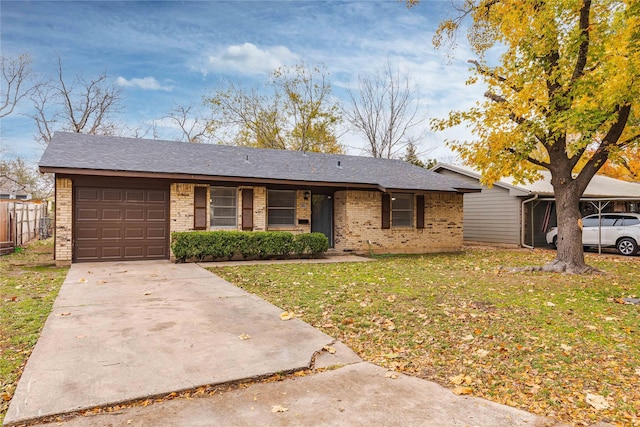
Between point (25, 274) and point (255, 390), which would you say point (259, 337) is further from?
point (25, 274)

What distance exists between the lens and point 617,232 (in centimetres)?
1523

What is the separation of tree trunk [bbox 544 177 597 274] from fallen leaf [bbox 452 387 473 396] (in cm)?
806

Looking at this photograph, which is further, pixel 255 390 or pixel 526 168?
pixel 526 168

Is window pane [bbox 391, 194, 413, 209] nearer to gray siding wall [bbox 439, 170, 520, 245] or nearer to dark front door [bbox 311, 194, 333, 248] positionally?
dark front door [bbox 311, 194, 333, 248]

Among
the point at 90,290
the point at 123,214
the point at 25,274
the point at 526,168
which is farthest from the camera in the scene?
the point at 123,214

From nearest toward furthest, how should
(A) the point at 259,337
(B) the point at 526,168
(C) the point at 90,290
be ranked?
(A) the point at 259,337 < (C) the point at 90,290 < (B) the point at 526,168

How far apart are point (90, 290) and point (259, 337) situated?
437cm

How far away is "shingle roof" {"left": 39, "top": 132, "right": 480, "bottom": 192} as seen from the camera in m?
11.5

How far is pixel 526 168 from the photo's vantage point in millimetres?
10711

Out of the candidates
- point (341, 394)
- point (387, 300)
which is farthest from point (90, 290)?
point (341, 394)

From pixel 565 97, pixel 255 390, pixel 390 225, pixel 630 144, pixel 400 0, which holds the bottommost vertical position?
pixel 255 390

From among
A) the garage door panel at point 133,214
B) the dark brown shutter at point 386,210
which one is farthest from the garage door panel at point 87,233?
the dark brown shutter at point 386,210

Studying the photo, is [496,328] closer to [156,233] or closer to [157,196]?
[156,233]

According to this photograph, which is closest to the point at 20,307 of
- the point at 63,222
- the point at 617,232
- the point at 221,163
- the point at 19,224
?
the point at 63,222
